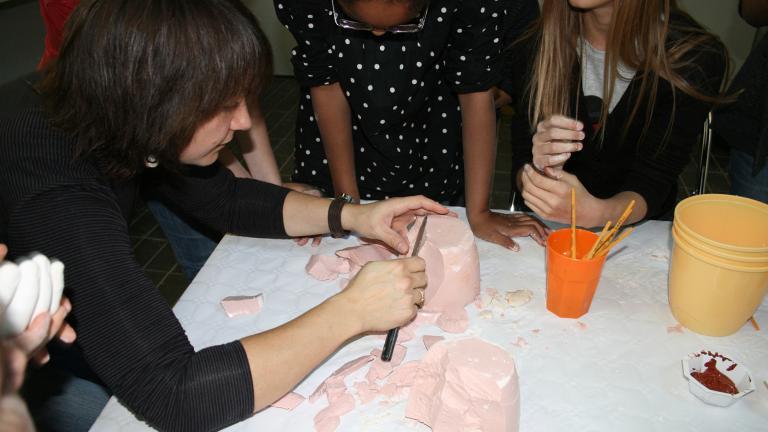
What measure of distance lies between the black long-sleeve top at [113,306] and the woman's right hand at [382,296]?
21 centimetres

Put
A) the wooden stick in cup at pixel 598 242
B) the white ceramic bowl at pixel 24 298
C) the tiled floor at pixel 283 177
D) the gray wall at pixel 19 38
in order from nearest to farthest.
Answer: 1. the white ceramic bowl at pixel 24 298
2. the wooden stick in cup at pixel 598 242
3. the tiled floor at pixel 283 177
4. the gray wall at pixel 19 38

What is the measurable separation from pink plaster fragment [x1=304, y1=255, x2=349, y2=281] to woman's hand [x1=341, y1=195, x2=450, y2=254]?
9 centimetres

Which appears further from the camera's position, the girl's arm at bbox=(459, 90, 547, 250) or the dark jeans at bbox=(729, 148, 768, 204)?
the dark jeans at bbox=(729, 148, 768, 204)

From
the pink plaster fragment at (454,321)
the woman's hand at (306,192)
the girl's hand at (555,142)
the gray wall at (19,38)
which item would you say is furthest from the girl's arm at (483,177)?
the gray wall at (19,38)

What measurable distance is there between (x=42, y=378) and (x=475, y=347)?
936mm

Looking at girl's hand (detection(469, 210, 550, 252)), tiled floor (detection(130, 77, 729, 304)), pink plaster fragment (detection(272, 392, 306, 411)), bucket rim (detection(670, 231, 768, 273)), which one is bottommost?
tiled floor (detection(130, 77, 729, 304))

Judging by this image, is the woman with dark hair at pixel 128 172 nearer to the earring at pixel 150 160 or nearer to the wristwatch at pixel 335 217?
the earring at pixel 150 160

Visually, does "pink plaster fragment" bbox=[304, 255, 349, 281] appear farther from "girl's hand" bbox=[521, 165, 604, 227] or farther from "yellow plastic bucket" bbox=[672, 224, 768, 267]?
"yellow plastic bucket" bbox=[672, 224, 768, 267]

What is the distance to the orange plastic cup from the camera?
104cm

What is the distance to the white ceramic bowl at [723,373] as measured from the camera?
0.90 m

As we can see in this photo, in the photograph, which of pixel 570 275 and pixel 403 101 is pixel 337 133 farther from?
pixel 570 275

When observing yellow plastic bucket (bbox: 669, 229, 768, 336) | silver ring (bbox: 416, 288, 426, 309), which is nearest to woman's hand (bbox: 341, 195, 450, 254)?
silver ring (bbox: 416, 288, 426, 309)

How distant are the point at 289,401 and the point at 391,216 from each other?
18.4 inches

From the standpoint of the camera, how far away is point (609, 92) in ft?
4.83
